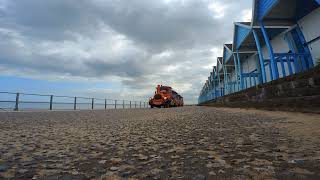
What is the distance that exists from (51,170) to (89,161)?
40 cm

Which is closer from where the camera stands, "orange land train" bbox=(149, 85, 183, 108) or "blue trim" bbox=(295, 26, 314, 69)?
"blue trim" bbox=(295, 26, 314, 69)

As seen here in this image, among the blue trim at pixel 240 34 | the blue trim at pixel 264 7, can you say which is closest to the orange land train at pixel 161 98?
the blue trim at pixel 240 34

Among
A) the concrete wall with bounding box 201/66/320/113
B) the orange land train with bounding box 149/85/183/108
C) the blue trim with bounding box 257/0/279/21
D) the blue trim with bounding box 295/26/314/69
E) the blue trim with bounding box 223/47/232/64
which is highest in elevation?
the blue trim with bounding box 223/47/232/64

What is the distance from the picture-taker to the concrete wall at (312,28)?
16250 mm

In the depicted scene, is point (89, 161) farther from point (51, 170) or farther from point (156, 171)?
point (156, 171)

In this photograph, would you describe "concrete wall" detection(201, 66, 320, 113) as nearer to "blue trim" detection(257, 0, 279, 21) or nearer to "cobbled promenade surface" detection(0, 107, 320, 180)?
"cobbled promenade surface" detection(0, 107, 320, 180)

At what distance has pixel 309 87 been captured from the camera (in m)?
7.32

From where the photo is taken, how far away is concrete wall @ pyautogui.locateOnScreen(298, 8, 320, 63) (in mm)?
16250

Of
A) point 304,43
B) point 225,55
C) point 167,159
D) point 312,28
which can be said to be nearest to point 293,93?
point 167,159

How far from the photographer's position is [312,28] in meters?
16.8

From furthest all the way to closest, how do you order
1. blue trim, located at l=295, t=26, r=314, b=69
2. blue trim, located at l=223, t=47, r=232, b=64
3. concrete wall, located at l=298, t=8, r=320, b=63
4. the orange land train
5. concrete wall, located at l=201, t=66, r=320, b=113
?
blue trim, located at l=223, t=47, r=232, b=64 < the orange land train < blue trim, located at l=295, t=26, r=314, b=69 < concrete wall, located at l=298, t=8, r=320, b=63 < concrete wall, located at l=201, t=66, r=320, b=113

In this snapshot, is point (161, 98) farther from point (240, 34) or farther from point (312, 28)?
point (312, 28)

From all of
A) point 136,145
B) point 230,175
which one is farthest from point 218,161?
point 136,145

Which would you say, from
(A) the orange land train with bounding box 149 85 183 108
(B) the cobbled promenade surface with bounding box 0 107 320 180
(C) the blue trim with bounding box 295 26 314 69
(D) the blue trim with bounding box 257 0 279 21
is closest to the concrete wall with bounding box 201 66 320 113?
(B) the cobbled promenade surface with bounding box 0 107 320 180
